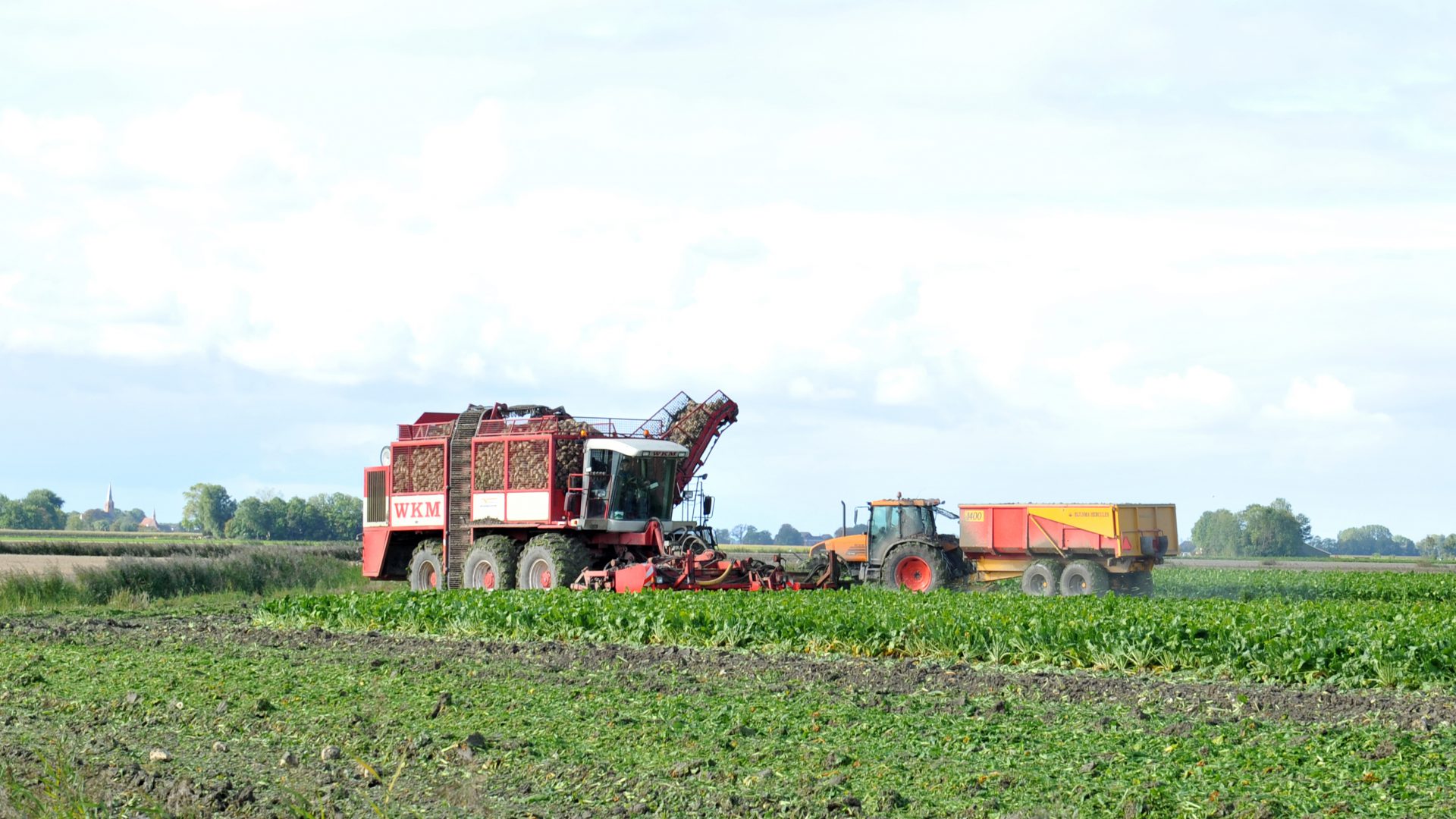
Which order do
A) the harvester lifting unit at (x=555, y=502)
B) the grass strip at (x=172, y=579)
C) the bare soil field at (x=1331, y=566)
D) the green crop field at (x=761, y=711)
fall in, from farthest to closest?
the bare soil field at (x=1331, y=566)
the grass strip at (x=172, y=579)
the harvester lifting unit at (x=555, y=502)
the green crop field at (x=761, y=711)

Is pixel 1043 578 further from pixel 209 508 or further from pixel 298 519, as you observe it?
pixel 209 508

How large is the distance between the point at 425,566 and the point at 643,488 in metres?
5.08

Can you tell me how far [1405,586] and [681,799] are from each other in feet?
90.8

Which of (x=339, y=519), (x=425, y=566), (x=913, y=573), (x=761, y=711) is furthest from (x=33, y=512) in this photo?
(x=761, y=711)

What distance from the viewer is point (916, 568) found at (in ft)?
78.5

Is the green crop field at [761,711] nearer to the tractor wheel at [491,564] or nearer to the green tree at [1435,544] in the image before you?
the tractor wheel at [491,564]

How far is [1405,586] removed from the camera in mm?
30328

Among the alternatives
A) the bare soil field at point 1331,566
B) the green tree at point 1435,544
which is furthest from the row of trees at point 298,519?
the green tree at point 1435,544

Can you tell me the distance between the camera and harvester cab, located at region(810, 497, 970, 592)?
77.6 ft

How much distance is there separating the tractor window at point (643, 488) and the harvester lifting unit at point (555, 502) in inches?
0.9

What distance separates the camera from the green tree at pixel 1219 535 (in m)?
110

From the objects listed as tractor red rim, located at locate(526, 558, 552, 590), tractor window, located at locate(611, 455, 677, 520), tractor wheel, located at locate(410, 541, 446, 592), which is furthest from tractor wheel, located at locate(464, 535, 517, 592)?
tractor window, located at locate(611, 455, 677, 520)

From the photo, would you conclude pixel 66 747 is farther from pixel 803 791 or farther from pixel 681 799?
pixel 803 791

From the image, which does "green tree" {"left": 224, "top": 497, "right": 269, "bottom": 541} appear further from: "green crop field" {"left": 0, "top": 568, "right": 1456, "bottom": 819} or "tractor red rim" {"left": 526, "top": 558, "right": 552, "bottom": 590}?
"green crop field" {"left": 0, "top": 568, "right": 1456, "bottom": 819}
